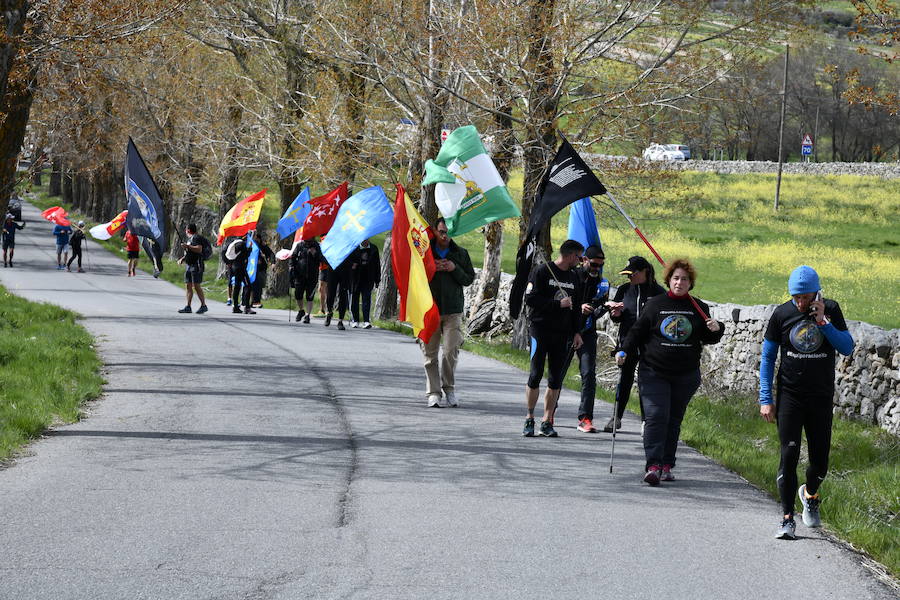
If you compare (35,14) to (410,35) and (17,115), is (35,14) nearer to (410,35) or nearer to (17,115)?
(17,115)

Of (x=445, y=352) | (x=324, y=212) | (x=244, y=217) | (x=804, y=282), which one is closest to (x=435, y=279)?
(x=445, y=352)

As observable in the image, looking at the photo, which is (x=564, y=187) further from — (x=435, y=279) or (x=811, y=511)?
(x=811, y=511)

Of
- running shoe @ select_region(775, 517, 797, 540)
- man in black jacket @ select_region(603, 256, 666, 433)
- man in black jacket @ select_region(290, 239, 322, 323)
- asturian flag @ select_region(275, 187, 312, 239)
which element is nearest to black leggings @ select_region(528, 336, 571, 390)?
man in black jacket @ select_region(603, 256, 666, 433)

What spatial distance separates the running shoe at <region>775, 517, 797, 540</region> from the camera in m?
6.96

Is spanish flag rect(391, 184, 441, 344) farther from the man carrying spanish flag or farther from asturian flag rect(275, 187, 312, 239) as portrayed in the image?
asturian flag rect(275, 187, 312, 239)

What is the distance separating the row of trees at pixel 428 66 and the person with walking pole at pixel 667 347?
26.4 ft

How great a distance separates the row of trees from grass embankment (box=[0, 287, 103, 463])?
210 cm

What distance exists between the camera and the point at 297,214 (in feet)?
66.9

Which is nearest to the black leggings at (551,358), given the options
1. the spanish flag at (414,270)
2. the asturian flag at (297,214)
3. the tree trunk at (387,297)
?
the spanish flag at (414,270)

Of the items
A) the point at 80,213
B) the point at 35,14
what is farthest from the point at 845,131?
the point at 35,14

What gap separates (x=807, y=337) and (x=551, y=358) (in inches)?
130

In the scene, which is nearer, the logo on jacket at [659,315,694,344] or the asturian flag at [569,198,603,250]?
the logo on jacket at [659,315,694,344]

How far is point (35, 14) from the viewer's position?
14.7m

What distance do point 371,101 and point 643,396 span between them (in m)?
17.3
